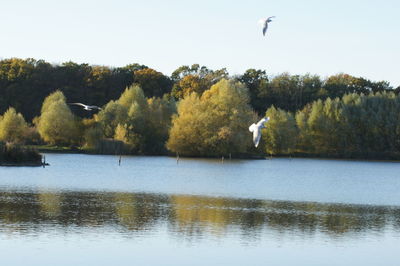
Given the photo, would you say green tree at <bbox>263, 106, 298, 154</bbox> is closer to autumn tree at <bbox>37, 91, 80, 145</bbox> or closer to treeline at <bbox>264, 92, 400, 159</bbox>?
treeline at <bbox>264, 92, 400, 159</bbox>

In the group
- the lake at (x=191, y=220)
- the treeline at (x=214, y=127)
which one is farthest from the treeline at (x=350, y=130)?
the lake at (x=191, y=220)

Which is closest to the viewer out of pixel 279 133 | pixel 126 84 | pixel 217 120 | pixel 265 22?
pixel 265 22

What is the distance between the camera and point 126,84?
141 m

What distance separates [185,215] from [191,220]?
6.34 ft

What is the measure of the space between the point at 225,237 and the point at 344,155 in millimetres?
90800

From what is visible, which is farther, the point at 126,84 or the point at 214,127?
the point at 126,84

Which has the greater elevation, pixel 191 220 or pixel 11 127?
pixel 11 127

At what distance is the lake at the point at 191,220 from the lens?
27.4 metres

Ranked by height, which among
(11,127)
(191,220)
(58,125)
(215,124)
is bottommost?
(191,220)

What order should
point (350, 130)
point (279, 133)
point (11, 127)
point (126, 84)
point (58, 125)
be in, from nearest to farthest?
1. point (11, 127)
2. point (58, 125)
3. point (279, 133)
4. point (350, 130)
5. point (126, 84)

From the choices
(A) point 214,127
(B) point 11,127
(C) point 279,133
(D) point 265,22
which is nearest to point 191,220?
(D) point 265,22

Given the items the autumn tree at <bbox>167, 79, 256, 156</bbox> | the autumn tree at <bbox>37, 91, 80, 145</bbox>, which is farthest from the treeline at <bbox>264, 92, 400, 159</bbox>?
the autumn tree at <bbox>37, 91, 80, 145</bbox>

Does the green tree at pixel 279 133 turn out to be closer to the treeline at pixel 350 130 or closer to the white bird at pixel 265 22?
the treeline at pixel 350 130

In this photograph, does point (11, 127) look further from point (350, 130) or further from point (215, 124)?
point (350, 130)
